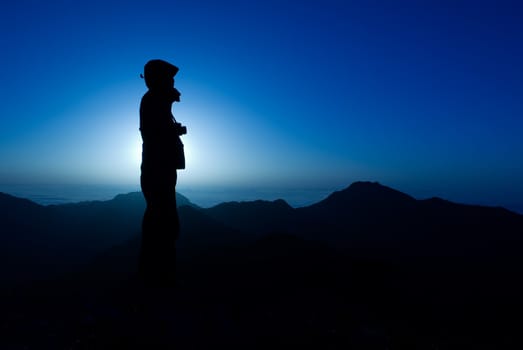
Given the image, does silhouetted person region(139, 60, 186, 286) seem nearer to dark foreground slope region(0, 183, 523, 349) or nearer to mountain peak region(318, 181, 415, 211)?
dark foreground slope region(0, 183, 523, 349)

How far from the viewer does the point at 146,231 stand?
8.70m

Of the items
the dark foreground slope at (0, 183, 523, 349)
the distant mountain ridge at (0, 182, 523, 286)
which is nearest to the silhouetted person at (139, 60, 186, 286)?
the dark foreground slope at (0, 183, 523, 349)

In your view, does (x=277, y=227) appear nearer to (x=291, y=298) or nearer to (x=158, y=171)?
(x=291, y=298)

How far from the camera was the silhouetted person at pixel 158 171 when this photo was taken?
28.3ft

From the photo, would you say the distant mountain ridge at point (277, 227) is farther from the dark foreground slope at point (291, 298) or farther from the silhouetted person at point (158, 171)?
the silhouetted person at point (158, 171)

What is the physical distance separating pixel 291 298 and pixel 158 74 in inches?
402

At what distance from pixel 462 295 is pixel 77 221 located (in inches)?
4358

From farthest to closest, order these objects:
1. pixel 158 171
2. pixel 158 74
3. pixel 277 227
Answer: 1. pixel 277 227
2. pixel 158 74
3. pixel 158 171

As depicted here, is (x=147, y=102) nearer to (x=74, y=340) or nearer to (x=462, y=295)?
(x=74, y=340)

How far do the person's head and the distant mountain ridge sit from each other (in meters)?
60.5

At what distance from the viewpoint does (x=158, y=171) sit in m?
8.65

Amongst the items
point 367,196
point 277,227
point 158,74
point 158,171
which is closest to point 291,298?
point 158,171

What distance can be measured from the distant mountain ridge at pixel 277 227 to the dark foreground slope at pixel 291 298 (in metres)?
1.03

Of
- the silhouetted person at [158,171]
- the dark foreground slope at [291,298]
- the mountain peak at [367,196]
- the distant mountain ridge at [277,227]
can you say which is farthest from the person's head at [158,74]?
the mountain peak at [367,196]
